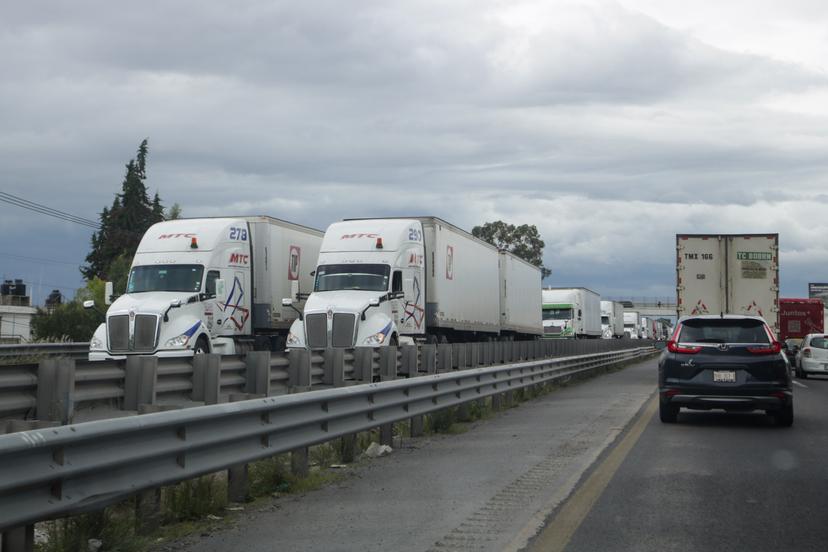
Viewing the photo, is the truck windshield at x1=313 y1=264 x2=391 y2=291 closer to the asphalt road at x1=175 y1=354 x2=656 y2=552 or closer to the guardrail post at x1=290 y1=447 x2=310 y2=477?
the asphalt road at x1=175 y1=354 x2=656 y2=552

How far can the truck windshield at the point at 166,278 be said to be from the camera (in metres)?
23.9

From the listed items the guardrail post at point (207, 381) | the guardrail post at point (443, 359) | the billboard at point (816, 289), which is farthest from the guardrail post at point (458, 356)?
the billboard at point (816, 289)

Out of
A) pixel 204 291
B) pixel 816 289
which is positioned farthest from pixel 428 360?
pixel 816 289

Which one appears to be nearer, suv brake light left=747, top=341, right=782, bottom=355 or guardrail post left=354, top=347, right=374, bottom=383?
suv brake light left=747, top=341, right=782, bottom=355

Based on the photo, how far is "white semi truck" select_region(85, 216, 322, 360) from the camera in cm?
2289

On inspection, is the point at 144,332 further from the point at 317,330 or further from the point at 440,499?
the point at 440,499

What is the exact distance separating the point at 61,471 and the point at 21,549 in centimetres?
46

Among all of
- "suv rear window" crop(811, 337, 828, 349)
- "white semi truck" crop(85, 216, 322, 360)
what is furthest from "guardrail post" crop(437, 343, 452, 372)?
"suv rear window" crop(811, 337, 828, 349)

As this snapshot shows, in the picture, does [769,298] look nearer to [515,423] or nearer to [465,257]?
[465,257]

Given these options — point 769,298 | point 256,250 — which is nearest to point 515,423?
point 256,250

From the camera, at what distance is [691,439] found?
43.4ft

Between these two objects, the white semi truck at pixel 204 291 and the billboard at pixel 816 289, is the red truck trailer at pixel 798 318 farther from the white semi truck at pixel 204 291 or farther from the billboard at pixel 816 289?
the billboard at pixel 816 289

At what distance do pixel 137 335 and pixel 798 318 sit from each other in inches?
1248

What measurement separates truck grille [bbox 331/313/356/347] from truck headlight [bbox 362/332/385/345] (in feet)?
1.14
